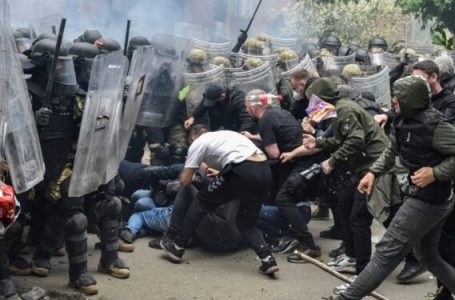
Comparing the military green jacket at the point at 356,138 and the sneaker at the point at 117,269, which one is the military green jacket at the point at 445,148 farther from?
the sneaker at the point at 117,269

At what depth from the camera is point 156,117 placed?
28.3ft

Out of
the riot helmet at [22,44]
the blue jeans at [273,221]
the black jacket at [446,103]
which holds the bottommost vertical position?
the blue jeans at [273,221]

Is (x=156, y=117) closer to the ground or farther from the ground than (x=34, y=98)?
closer to the ground

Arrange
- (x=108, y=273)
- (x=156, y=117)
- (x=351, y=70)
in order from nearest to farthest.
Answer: (x=108, y=273), (x=156, y=117), (x=351, y=70)

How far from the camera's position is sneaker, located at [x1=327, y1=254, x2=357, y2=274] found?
21.5ft

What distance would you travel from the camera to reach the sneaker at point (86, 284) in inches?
224

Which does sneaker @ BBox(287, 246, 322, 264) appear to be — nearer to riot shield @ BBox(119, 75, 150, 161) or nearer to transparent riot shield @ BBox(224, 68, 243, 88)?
riot shield @ BBox(119, 75, 150, 161)

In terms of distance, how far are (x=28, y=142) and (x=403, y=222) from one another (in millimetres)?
2509

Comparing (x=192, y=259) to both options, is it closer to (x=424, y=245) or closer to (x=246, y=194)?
(x=246, y=194)

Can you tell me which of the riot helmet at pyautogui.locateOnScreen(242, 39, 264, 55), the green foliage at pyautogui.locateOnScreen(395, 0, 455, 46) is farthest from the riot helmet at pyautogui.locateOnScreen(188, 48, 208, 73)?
the green foliage at pyautogui.locateOnScreen(395, 0, 455, 46)

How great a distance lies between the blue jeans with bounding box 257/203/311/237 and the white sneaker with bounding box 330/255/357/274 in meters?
0.85

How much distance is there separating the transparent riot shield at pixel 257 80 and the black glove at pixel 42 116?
3.76 metres

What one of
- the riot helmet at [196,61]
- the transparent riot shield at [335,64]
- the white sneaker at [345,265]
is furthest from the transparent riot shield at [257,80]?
the white sneaker at [345,265]

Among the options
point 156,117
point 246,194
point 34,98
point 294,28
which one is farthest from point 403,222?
point 294,28
